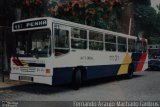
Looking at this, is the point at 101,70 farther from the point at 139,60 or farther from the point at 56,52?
the point at 139,60

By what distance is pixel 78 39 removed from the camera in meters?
14.2

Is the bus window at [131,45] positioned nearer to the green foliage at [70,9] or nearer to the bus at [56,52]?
the green foliage at [70,9]

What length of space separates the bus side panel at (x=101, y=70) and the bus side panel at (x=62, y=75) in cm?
169

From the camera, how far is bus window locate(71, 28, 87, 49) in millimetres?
13890

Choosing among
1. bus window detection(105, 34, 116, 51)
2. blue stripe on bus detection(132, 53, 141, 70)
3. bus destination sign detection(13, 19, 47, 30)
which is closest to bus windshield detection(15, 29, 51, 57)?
bus destination sign detection(13, 19, 47, 30)

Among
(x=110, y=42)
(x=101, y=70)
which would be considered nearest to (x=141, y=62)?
(x=110, y=42)

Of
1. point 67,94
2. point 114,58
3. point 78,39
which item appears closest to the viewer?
point 67,94

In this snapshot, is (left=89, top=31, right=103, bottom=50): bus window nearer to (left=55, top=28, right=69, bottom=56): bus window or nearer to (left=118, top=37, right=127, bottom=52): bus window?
(left=55, top=28, right=69, bottom=56): bus window

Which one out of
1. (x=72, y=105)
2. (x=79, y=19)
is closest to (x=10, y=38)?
(x=79, y=19)

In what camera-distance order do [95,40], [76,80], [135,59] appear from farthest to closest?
[135,59], [95,40], [76,80]

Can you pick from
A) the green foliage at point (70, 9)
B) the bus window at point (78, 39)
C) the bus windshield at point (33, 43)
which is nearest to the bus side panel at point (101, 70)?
the bus window at point (78, 39)

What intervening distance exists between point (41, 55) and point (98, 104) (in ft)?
11.2

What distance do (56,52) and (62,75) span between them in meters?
0.95

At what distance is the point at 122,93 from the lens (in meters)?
13.3
